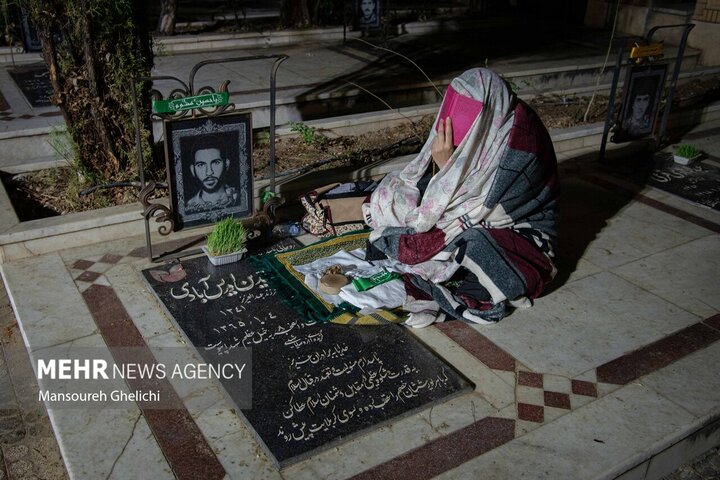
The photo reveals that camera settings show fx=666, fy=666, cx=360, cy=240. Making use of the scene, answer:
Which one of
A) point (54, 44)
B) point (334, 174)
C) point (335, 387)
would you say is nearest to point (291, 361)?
point (335, 387)

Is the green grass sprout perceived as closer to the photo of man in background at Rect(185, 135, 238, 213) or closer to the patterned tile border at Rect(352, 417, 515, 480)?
the photo of man in background at Rect(185, 135, 238, 213)

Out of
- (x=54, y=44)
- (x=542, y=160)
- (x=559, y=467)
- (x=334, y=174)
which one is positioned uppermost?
(x=54, y=44)

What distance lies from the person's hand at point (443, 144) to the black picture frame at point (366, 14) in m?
7.36

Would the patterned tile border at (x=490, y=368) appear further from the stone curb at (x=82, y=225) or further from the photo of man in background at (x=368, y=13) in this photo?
the photo of man in background at (x=368, y=13)

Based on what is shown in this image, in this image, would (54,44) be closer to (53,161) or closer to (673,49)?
(53,161)

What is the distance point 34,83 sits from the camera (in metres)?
7.92

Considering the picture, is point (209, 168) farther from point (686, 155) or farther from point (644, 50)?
point (686, 155)

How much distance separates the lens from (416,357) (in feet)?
12.0

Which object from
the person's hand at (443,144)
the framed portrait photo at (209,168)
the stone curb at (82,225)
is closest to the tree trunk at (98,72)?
the stone curb at (82,225)

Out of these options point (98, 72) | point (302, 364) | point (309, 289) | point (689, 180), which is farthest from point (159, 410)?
point (689, 180)

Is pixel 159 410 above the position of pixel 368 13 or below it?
below

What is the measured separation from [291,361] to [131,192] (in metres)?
2.37

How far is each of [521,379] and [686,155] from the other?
161 inches

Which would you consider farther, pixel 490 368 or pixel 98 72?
pixel 98 72
